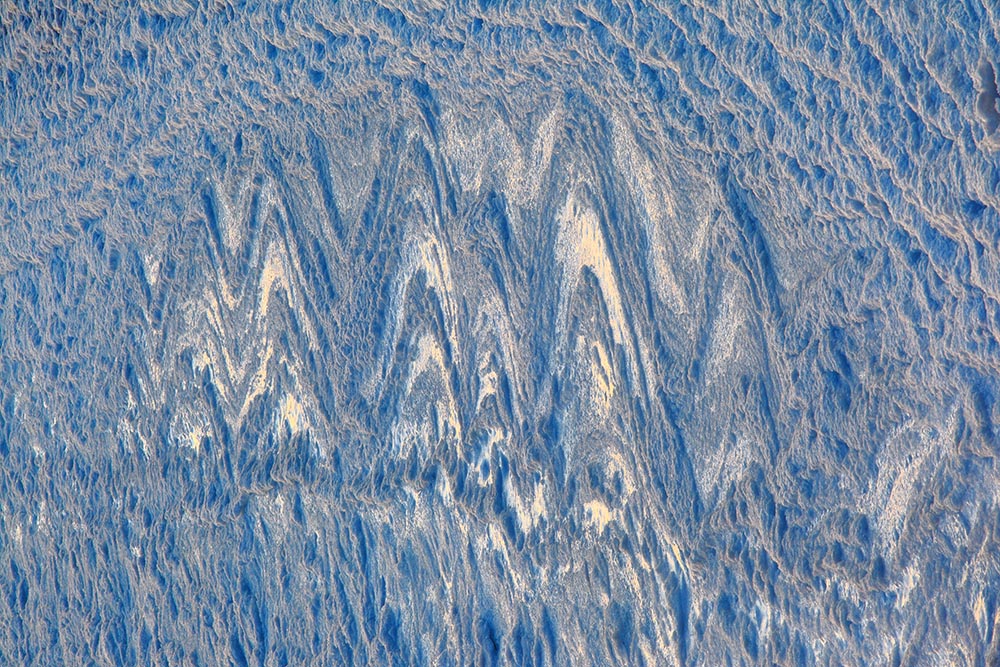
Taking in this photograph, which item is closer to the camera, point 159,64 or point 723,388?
point 723,388

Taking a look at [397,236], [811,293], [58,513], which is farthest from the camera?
[58,513]

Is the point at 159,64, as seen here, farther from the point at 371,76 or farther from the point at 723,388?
the point at 723,388

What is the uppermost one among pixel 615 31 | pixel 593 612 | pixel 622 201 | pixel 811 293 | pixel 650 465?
pixel 615 31

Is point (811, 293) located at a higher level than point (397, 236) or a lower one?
lower

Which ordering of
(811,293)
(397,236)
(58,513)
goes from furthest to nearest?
(58,513)
(397,236)
(811,293)

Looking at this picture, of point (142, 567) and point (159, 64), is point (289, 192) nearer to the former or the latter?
point (159, 64)

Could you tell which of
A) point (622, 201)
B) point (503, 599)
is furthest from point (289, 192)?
point (503, 599)
